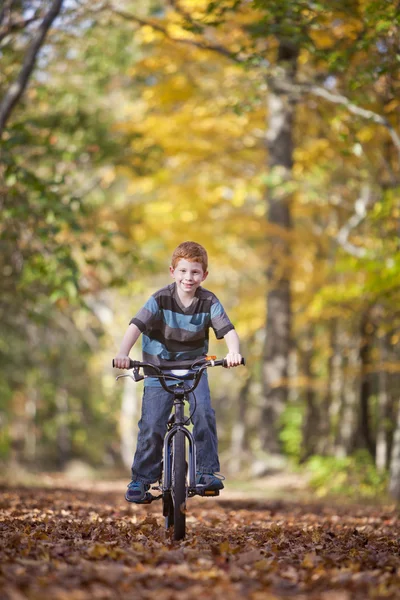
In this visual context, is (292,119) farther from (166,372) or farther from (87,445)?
(87,445)

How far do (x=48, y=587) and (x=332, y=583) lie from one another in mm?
1461

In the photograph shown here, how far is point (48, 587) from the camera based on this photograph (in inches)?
147

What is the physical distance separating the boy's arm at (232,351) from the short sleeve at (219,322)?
0.13 ft

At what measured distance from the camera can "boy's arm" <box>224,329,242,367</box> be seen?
5.43 metres

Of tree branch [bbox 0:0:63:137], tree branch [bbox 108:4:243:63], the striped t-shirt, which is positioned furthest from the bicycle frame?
tree branch [bbox 108:4:243:63]

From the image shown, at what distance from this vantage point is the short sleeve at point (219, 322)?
19.1ft

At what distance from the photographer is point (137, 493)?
587 centimetres

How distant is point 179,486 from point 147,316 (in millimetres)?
1248

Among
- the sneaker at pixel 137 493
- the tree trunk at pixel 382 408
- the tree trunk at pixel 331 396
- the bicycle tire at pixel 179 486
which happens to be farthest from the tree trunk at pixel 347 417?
the bicycle tire at pixel 179 486

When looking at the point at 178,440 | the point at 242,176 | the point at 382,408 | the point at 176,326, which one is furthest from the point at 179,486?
the point at 242,176

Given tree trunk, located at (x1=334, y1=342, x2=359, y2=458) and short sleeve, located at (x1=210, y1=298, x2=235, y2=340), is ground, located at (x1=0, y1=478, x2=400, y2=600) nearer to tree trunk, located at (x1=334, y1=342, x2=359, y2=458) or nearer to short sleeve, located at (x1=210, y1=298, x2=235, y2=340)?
short sleeve, located at (x1=210, y1=298, x2=235, y2=340)

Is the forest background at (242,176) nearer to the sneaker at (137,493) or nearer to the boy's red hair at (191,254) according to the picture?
the boy's red hair at (191,254)

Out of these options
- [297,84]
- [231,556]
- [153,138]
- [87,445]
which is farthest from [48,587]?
[87,445]

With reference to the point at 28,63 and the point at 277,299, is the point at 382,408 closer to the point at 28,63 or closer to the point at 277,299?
the point at 277,299
